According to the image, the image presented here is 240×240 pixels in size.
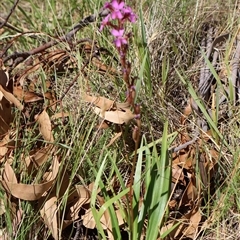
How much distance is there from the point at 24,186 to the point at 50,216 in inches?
5.2

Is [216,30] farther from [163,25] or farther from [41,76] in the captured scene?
[41,76]

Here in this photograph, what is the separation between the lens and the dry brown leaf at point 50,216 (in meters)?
1.61

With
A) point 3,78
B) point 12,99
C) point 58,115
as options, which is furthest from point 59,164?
point 3,78

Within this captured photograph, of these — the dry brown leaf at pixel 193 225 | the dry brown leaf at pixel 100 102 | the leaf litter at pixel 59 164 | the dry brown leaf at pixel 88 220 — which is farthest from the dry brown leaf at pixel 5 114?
the dry brown leaf at pixel 193 225

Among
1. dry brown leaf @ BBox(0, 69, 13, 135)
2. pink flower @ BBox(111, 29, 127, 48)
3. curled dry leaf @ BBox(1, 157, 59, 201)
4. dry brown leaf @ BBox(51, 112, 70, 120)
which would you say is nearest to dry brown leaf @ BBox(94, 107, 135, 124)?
dry brown leaf @ BBox(51, 112, 70, 120)

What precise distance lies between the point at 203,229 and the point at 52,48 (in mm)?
997

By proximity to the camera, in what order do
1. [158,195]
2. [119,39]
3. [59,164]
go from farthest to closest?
[59,164]
[158,195]
[119,39]

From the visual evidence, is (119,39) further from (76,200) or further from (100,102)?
(76,200)

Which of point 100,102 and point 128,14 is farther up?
point 128,14

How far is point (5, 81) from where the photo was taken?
6.05ft

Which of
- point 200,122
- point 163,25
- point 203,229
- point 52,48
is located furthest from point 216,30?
point 203,229

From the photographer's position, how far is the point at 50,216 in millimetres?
1609

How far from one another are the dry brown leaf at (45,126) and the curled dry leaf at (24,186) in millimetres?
119

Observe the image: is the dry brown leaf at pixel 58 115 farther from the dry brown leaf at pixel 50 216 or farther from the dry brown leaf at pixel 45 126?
the dry brown leaf at pixel 50 216
